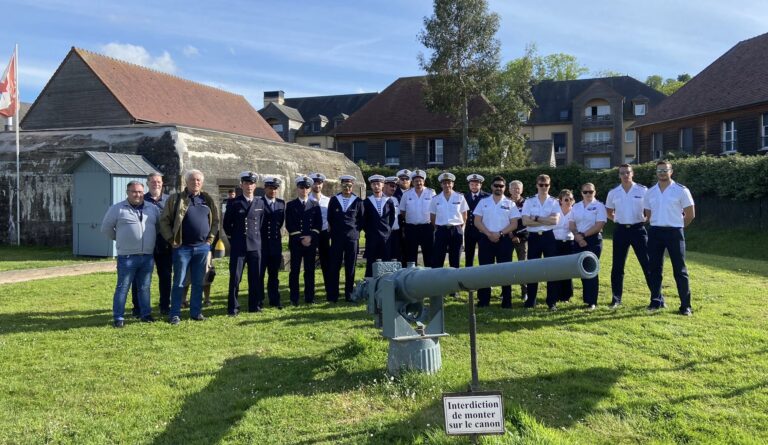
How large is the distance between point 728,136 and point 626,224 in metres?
26.9

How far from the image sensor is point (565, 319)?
7.77 metres

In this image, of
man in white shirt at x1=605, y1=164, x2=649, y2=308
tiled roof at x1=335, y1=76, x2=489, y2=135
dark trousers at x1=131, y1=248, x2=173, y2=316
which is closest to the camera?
dark trousers at x1=131, y1=248, x2=173, y2=316

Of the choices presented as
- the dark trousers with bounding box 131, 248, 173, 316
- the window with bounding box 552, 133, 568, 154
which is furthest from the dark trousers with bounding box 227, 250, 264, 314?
the window with bounding box 552, 133, 568, 154

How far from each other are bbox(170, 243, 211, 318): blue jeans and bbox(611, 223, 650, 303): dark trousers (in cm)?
576

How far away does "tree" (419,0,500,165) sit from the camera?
3362cm

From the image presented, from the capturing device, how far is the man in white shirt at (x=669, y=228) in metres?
7.94

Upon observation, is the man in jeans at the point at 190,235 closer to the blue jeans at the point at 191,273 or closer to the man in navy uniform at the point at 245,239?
the blue jeans at the point at 191,273

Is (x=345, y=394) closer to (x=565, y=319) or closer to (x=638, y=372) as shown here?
(x=638, y=372)

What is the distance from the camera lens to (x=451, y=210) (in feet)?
30.0

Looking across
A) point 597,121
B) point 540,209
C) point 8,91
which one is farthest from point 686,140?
point 8,91

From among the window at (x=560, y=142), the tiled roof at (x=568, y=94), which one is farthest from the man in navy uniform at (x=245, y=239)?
the window at (x=560, y=142)

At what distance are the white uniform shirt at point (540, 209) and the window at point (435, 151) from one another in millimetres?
31735

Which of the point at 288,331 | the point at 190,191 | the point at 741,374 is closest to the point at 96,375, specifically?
the point at 288,331

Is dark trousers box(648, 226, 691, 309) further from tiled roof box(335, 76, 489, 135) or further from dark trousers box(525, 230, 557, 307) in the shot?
tiled roof box(335, 76, 489, 135)
